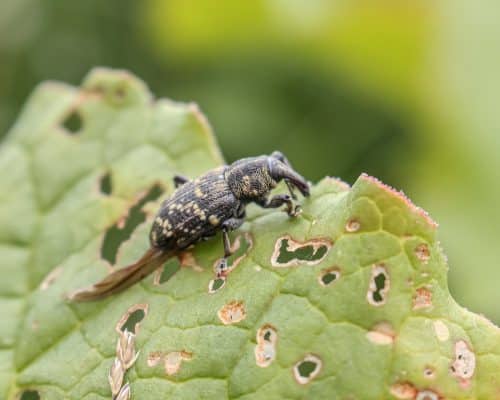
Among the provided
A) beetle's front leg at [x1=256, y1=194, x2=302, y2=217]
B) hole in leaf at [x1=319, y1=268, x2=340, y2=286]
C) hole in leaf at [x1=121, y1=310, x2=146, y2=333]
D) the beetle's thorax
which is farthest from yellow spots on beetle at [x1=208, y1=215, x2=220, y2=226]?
hole in leaf at [x1=319, y1=268, x2=340, y2=286]

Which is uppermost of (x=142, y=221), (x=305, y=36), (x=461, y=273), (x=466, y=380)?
(x=305, y=36)

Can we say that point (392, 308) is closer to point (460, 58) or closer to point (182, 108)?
point (182, 108)

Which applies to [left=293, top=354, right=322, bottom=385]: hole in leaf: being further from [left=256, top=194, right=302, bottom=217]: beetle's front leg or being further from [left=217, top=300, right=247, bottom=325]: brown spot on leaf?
[left=256, top=194, right=302, bottom=217]: beetle's front leg

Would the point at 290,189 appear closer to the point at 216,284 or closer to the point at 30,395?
the point at 216,284

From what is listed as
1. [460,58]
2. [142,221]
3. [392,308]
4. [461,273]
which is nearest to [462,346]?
[392,308]

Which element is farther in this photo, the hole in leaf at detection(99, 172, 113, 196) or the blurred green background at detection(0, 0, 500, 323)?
the blurred green background at detection(0, 0, 500, 323)

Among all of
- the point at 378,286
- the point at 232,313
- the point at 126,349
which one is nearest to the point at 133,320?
the point at 126,349

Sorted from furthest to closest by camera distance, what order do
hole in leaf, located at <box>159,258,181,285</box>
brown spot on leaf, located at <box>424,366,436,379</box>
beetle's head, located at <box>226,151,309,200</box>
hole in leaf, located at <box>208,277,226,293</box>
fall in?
beetle's head, located at <box>226,151,309,200</box> → hole in leaf, located at <box>159,258,181,285</box> → hole in leaf, located at <box>208,277,226,293</box> → brown spot on leaf, located at <box>424,366,436,379</box>

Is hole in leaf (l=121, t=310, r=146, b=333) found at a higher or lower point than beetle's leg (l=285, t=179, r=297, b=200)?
lower
